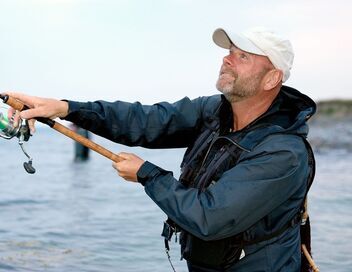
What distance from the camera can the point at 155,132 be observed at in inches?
194

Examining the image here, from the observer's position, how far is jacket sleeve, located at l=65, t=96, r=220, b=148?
15.6ft

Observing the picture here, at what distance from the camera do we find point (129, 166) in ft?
13.5

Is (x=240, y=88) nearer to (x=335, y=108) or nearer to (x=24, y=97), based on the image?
(x=24, y=97)

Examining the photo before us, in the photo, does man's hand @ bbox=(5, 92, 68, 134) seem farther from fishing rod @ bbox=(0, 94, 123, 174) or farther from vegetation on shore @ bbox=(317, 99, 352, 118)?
vegetation on shore @ bbox=(317, 99, 352, 118)

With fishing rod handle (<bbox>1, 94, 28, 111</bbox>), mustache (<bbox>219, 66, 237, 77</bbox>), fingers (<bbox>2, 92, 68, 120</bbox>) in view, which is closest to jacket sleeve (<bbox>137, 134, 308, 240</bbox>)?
mustache (<bbox>219, 66, 237, 77</bbox>)

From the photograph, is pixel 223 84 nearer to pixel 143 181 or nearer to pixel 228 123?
pixel 228 123

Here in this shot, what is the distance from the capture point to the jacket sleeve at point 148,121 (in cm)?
476

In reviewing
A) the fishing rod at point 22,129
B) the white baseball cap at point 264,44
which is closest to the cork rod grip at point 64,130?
the fishing rod at point 22,129

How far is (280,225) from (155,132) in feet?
3.94

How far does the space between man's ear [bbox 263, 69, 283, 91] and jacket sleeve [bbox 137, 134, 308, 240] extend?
0.47 meters

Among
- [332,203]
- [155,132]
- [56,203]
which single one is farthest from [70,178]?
[155,132]

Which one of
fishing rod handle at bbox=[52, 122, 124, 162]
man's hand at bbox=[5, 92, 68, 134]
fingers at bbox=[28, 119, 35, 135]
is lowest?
fishing rod handle at bbox=[52, 122, 124, 162]

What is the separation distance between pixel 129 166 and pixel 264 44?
1145mm

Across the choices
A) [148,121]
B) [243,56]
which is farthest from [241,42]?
[148,121]
